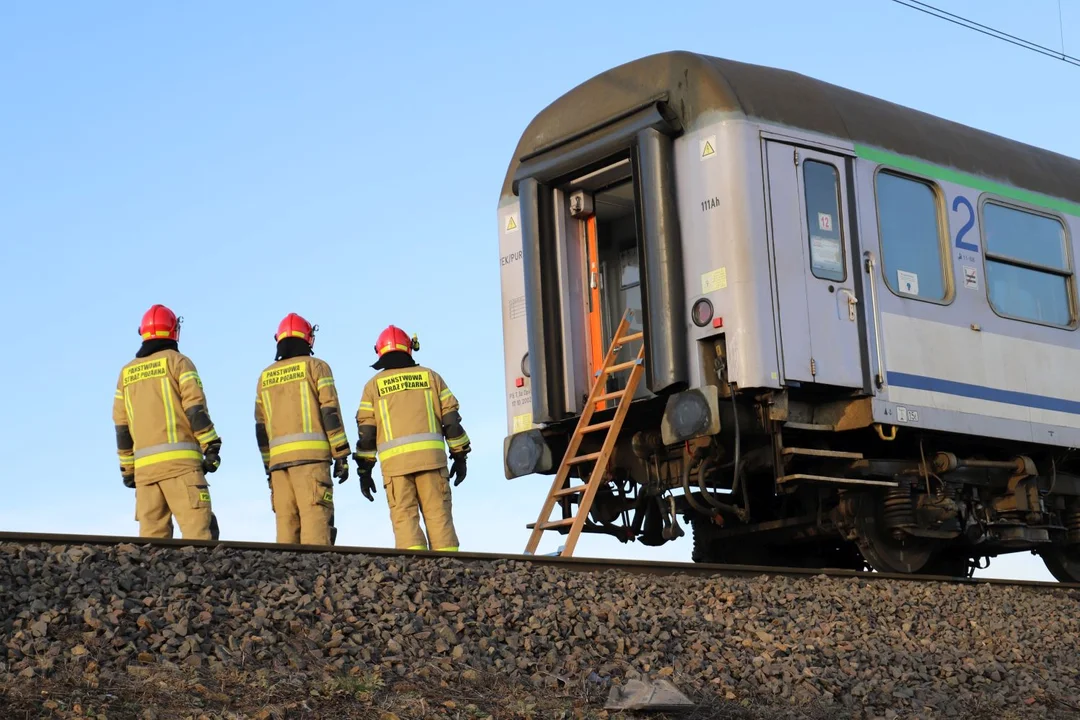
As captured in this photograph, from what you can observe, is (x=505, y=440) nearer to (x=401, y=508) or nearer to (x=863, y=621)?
(x=401, y=508)

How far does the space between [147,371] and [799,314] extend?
4.49 m

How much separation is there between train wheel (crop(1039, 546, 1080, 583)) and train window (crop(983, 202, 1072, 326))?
197 centimetres

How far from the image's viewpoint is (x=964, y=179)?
36.2ft

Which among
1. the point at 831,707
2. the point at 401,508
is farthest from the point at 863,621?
the point at 401,508

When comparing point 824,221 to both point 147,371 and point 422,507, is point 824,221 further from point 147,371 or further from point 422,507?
point 147,371

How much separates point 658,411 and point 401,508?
2037mm

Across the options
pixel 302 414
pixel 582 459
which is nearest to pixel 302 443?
A: pixel 302 414

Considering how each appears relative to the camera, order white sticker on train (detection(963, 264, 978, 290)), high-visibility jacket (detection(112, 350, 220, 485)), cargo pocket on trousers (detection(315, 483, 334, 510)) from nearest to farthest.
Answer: high-visibility jacket (detection(112, 350, 220, 485)) → cargo pocket on trousers (detection(315, 483, 334, 510)) → white sticker on train (detection(963, 264, 978, 290))

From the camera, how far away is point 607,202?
1125cm

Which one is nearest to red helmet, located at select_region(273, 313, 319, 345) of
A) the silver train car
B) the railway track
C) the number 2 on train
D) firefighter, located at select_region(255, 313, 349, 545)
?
firefighter, located at select_region(255, 313, 349, 545)

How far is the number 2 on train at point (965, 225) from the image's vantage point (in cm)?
1084

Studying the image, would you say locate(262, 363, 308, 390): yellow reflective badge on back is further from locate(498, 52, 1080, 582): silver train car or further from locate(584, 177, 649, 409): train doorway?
locate(584, 177, 649, 409): train doorway

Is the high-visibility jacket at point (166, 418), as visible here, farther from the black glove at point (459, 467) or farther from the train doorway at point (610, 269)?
the train doorway at point (610, 269)

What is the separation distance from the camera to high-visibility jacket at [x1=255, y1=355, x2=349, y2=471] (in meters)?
9.96
